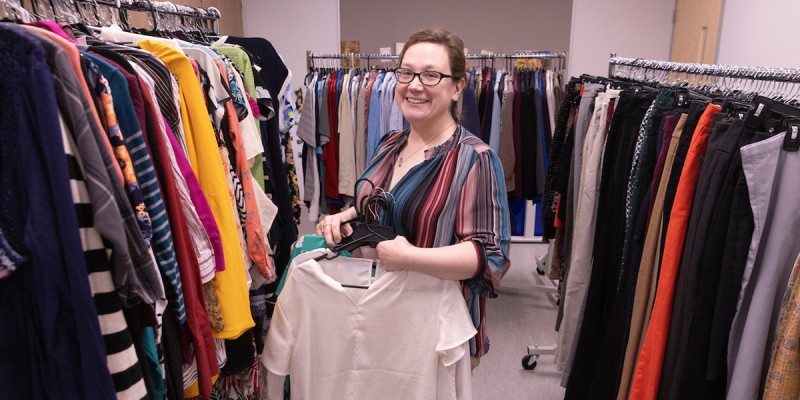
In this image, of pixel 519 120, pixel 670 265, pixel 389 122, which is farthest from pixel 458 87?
pixel 519 120

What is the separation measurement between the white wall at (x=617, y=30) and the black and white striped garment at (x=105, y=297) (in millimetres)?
4412

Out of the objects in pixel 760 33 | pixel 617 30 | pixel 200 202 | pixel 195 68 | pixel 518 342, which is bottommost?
pixel 518 342

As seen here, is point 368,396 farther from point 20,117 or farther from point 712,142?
point 712,142

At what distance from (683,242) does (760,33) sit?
2532 mm

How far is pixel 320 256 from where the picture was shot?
1405 mm

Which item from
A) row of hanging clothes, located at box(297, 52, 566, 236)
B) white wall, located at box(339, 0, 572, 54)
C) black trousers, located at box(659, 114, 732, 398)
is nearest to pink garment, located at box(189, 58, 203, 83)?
black trousers, located at box(659, 114, 732, 398)

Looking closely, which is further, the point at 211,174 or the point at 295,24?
the point at 295,24

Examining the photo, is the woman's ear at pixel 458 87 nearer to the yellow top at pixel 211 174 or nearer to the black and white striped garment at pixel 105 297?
the yellow top at pixel 211 174

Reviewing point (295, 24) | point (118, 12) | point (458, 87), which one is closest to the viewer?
point (458, 87)

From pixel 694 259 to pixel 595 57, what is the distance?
3.54 metres

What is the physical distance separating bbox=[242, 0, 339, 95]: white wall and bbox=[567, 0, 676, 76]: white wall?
82.8 inches

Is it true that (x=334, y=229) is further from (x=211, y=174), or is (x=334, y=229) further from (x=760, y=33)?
(x=760, y=33)

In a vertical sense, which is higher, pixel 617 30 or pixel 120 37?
pixel 617 30

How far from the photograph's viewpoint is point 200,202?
3.92 feet
